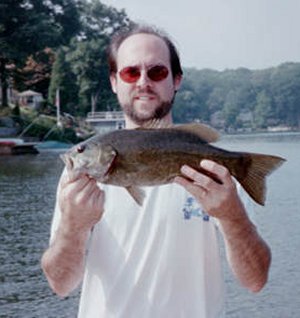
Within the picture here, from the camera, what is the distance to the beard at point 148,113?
3.55 metres

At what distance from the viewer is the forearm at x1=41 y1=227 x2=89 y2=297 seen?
137 inches

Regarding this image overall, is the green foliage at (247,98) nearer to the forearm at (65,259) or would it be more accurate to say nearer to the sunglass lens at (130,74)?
the sunglass lens at (130,74)

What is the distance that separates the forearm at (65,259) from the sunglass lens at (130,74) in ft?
2.68

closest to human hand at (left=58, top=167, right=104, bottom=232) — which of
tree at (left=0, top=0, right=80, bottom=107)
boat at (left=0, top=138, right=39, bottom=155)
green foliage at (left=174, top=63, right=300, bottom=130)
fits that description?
boat at (left=0, top=138, right=39, bottom=155)

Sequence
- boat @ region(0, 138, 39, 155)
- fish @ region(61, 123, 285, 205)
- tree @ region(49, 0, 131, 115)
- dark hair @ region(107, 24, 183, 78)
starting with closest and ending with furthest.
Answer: fish @ region(61, 123, 285, 205), dark hair @ region(107, 24, 183, 78), boat @ region(0, 138, 39, 155), tree @ region(49, 0, 131, 115)

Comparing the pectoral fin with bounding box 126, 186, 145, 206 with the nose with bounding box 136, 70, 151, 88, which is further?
the nose with bounding box 136, 70, 151, 88

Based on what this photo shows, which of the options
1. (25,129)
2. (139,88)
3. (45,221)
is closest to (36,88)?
(25,129)

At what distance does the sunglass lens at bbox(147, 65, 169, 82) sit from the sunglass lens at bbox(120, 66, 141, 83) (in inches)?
2.5

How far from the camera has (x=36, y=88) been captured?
82.6 meters

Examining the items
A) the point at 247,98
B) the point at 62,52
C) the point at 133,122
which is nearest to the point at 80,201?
the point at 133,122

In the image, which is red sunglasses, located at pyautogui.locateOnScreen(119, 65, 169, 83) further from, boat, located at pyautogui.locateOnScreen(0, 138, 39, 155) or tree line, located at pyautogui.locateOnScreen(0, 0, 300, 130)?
boat, located at pyautogui.locateOnScreen(0, 138, 39, 155)

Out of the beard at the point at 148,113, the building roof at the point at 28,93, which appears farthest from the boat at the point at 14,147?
the beard at the point at 148,113

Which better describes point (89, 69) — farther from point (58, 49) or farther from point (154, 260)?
point (154, 260)

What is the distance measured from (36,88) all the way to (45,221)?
6236 centimetres
